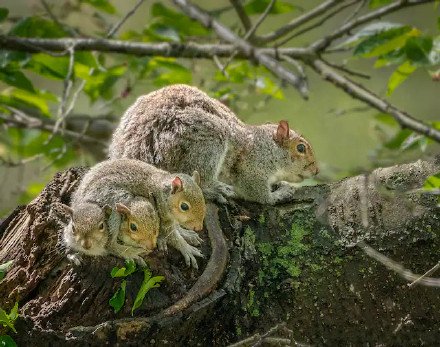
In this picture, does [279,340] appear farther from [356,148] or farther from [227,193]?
[356,148]

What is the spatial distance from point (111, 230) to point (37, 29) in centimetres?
205

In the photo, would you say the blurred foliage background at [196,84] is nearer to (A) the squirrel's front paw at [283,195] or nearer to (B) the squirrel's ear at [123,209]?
(A) the squirrel's front paw at [283,195]

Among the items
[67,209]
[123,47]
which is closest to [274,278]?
[67,209]

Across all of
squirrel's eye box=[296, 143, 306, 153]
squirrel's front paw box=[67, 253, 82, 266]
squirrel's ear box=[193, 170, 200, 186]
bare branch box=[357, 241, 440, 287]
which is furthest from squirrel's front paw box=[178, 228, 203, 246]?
squirrel's eye box=[296, 143, 306, 153]

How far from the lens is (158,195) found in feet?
10.6

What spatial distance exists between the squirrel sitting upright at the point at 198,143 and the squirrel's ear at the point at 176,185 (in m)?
0.21

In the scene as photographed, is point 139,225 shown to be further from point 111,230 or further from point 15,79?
point 15,79

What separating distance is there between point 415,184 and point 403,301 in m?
0.54

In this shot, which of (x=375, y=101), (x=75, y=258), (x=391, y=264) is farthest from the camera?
(x=375, y=101)

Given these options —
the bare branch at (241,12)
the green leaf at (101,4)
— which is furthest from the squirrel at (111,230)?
the green leaf at (101,4)

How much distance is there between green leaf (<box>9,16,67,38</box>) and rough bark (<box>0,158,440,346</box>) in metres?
1.53

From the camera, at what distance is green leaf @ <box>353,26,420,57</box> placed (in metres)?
3.50

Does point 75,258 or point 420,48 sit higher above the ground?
point 420,48

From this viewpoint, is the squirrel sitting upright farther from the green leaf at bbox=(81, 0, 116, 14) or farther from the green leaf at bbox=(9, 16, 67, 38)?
the green leaf at bbox=(9, 16, 67, 38)
